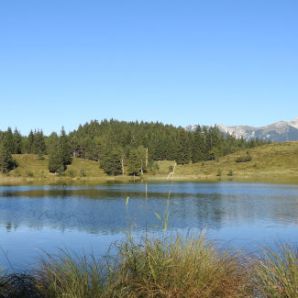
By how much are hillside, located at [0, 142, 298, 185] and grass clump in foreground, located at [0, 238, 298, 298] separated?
492 ft

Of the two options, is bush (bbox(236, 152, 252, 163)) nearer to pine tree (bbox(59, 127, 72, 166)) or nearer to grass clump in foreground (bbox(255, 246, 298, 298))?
pine tree (bbox(59, 127, 72, 166))

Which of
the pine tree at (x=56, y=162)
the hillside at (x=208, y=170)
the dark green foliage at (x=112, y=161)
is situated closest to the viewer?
the hillside at (x=208, y=170)

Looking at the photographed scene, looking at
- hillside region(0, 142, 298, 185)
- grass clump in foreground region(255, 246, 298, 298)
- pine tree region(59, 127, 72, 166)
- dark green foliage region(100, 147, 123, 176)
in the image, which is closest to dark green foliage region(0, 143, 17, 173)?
hillside region(0, 142, 298, 185)

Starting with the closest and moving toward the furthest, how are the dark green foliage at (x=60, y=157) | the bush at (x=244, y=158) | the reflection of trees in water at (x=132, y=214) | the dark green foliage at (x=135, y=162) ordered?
the reflection of trees in water at (x=132, y=214) → the dark green foliage at (x=135, y=162) → the dark green foliage at (x=60, y=157) → the bush at (x=244, y=158)

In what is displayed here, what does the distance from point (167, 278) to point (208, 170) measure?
176016 mm

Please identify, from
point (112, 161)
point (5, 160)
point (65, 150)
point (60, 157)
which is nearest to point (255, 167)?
point (112, 161)

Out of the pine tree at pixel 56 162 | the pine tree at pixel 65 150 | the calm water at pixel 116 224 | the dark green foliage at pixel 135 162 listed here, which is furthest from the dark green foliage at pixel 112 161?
the calm water at pixel 116 224

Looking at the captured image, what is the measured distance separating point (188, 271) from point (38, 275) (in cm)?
375

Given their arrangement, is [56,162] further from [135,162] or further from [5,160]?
[135,162]

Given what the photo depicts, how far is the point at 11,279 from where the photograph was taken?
12117 mm

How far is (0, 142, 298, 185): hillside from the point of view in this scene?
6561 inches

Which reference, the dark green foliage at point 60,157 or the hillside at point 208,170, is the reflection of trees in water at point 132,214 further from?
the dark green foliage at point 60,157

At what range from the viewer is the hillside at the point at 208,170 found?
547 feet

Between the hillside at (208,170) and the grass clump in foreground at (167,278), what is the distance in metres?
150
